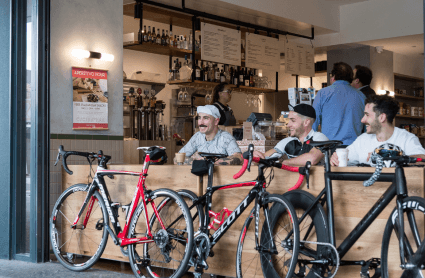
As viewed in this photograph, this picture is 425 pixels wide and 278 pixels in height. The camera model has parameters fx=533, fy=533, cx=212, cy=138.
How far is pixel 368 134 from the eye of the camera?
329 cm

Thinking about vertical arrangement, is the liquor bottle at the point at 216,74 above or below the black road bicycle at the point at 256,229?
above

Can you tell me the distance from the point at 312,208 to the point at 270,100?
6725mm

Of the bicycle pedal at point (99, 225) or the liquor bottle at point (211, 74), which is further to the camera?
the liquor bottle at point (211, 74)

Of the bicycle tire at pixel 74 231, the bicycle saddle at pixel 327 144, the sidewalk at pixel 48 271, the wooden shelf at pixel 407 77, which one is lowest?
the sidewalk at pixel 48 271

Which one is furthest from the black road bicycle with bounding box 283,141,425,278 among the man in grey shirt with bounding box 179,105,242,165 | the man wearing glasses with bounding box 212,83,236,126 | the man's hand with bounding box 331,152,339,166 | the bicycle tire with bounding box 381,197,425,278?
the man wearing glasses with bounding box 212,83,236,126

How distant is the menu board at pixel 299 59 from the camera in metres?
8.23

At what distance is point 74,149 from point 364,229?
9.47 ft

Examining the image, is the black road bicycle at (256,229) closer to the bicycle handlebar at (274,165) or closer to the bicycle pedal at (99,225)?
the bicycle handlebar at (274,165)

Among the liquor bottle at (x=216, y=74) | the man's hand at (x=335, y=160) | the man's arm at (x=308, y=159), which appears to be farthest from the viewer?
the liquor bottle at (x=216, y=74)

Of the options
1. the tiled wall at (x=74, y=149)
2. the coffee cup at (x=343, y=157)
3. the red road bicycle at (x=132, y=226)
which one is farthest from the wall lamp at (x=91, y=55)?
the coffee cup at (x=343, y=157)

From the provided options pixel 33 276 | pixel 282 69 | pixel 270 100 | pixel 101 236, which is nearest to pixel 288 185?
pixel 101 236

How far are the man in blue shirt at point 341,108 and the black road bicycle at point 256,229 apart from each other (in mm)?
1615

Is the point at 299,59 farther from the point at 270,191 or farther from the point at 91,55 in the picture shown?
the point at 270,191

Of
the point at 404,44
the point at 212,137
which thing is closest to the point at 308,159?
the point at 212,137
